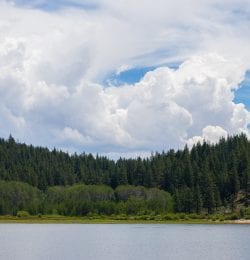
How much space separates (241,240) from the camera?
11988 centimetres

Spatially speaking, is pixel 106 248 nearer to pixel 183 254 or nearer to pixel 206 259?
pixel 183 254

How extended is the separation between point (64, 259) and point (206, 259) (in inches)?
732

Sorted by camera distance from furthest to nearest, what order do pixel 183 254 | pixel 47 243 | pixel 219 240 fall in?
pixel 219 240
pixel 47 243
pixel 183 254

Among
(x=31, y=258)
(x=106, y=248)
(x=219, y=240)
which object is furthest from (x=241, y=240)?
(x=31, y=258)

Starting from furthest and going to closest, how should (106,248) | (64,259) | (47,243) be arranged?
1. (47,243)
2. (106,248)
3. (64,259)

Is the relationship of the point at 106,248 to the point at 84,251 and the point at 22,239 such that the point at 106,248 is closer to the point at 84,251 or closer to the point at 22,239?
the point at 84,251

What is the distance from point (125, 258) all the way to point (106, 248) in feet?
54.3

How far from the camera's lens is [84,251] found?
96.5m

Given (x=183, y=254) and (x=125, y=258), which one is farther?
(x=183, y=254)

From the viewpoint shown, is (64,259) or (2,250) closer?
(64,259)

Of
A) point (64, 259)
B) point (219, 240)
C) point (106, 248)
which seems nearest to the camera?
point (64, 259)

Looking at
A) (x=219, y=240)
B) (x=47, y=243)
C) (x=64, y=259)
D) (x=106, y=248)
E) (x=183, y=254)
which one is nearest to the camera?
(x=64, y=259)

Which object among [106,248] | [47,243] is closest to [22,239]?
[47,243]

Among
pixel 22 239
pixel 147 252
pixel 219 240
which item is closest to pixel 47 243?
pixel 22 239
